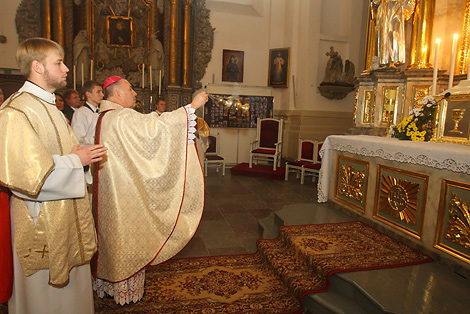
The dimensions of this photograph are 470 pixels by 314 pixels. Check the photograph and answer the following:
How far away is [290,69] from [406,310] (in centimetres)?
800

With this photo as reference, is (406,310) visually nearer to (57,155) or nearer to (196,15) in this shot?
(57,155)

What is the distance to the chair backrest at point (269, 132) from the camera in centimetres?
832

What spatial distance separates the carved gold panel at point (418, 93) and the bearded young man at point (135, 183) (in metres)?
3.63

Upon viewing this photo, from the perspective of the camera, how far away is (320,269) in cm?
271

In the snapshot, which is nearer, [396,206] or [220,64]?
[396,206]

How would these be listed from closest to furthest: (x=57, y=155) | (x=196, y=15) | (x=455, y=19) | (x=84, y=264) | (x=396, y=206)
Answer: (x=57, y=155)
(x=84, y=264)
(x=396, y=206)
(x=455, y=19)
(x=196, y=15)

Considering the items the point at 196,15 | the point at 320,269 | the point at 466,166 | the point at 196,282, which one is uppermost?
the point at 196,15

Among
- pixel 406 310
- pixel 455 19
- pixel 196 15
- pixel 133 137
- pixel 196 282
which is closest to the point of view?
pixel 406 310

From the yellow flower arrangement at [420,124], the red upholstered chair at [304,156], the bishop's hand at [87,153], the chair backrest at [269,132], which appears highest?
the yellow flower arrangement at [420,124]

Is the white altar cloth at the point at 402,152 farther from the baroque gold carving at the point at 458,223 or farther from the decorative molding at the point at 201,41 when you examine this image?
the decorative molding at the point at 201,41

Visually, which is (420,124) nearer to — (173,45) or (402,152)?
(402,152)

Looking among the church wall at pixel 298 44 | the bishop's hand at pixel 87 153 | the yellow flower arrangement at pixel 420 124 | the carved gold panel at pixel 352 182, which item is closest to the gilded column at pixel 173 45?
the church wall at pixel 298 44

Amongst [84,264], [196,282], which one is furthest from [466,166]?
→ [84,264]

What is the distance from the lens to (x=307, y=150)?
25.4 feet
